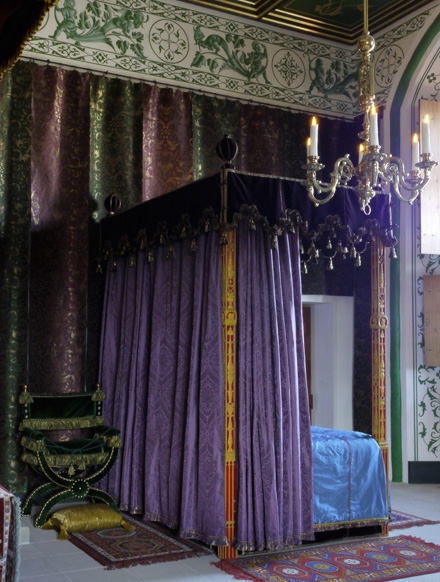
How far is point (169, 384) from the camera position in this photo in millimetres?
5125

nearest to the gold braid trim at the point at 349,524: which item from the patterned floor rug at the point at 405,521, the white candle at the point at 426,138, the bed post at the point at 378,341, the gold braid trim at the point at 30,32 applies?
the patterned floor rug at the point at 405,521

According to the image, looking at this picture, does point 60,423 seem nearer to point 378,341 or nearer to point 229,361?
point 229,361

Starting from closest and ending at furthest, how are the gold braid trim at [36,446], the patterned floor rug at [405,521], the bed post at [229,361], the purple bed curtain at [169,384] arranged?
the bed post at [229,361], the purple bed curtain at [169,384], the gold braid trim at [36,446], the patterned floor rug at [405,521]

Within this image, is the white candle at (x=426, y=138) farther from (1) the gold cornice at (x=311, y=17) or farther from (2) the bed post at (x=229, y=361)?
(1) the gold cornice at (x=311, y=17)


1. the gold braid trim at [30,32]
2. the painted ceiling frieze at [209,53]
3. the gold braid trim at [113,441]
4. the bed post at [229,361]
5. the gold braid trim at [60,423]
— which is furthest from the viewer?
the painted ceiling frieze at [209,53]

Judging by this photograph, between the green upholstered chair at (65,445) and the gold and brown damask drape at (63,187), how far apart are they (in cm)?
23

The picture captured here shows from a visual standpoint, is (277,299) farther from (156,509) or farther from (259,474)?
(156,509)

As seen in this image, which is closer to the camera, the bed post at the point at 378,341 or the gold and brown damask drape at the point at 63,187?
the bed post at the point at 378,341

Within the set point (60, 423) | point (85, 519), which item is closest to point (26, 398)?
point (60, 423)

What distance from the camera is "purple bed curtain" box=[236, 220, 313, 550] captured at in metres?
4.38

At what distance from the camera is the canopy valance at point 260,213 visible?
4.45 metres

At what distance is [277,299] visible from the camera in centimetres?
468

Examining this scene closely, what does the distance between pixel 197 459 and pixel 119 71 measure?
142 inches

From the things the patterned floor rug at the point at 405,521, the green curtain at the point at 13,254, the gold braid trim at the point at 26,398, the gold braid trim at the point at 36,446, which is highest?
the green curtain at the point at 13,254
